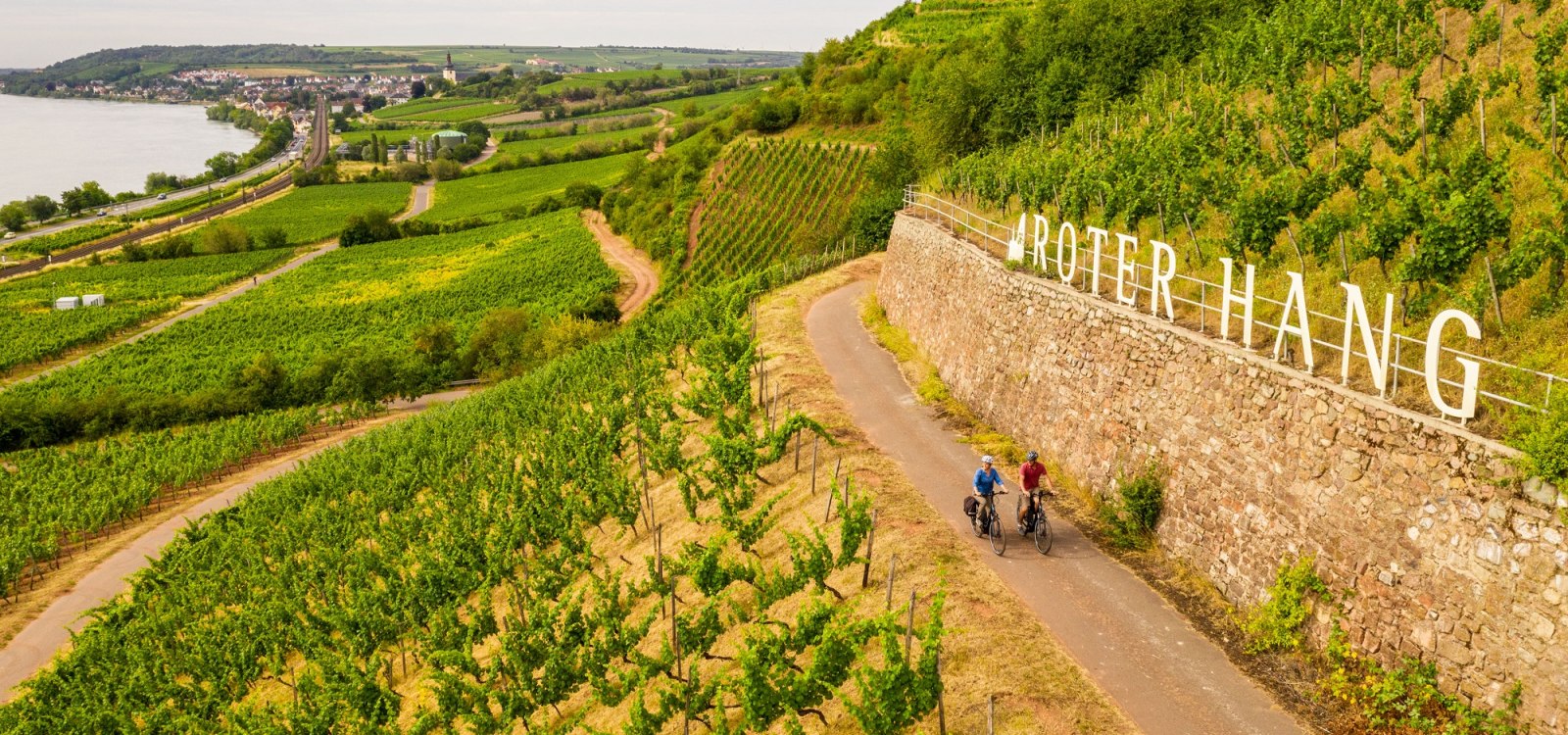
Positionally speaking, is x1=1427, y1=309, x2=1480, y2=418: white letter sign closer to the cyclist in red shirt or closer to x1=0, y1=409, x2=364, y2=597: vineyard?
the cyclist in red shirt

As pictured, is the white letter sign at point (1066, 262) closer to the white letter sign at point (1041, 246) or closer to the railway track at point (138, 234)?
the white letter sign at point (1041, 246)

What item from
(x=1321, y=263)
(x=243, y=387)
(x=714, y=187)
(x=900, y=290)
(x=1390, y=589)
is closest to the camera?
A: (x=1390, y=589)

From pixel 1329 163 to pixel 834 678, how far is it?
63.7ft

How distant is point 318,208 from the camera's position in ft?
506

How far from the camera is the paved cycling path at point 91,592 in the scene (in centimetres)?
3703

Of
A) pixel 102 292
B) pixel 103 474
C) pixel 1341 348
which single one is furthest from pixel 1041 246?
pixel 102 292

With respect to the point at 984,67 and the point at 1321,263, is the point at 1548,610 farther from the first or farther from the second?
the point at 984,67

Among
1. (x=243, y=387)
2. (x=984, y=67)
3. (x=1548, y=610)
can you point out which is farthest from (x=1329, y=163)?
(x=243, y=387)

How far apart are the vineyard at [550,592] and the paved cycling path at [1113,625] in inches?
90.6

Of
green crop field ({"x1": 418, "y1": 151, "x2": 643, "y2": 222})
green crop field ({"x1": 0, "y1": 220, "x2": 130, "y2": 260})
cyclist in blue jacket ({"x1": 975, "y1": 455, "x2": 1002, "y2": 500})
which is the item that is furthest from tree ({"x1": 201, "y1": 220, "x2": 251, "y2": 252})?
cyclist in blue jacket ({"x1": 975, "y1": 455, "x2": 1002, "y2": 500})

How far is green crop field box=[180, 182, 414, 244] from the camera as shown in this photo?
13862 centimetres

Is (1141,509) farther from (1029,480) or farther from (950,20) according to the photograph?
(950,20)

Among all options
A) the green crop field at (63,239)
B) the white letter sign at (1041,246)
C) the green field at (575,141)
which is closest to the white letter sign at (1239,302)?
the white letter sign at (1041,246)

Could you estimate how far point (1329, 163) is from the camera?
2517 cm
